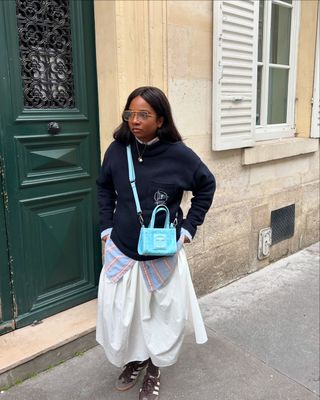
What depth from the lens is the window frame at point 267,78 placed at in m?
4.08

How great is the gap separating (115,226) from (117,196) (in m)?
0.16

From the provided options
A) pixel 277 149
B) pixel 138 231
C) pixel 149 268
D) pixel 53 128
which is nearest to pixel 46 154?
pixel 53 128

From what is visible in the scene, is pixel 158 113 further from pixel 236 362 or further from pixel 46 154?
pixel 236 362

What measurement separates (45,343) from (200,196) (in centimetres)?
144

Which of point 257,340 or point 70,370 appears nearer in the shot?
point 70,370

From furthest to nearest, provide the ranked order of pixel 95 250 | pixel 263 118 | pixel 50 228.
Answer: pixel 263 118 → pixel 95 250 → pixel 50 228

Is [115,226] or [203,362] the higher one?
[115,226]

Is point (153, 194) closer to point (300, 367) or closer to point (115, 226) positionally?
point (115, 226)

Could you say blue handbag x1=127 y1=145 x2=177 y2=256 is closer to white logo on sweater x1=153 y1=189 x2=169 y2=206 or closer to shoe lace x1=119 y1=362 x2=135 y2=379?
white logo on sweater x1=153 y1=189 x2=169 y2=206

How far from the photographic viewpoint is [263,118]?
427cm

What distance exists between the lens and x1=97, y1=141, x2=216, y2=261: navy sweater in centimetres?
205

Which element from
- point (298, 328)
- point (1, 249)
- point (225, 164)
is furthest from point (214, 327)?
point (1, 249)

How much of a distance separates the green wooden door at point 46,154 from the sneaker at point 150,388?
0.96 m

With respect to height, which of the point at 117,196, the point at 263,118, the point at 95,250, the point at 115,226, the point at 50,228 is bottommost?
the point at 95,250
